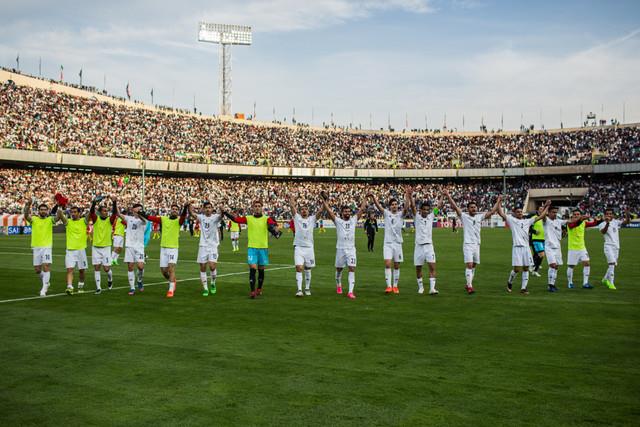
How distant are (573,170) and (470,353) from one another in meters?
79.1

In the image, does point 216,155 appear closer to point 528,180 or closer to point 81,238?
point 528,180

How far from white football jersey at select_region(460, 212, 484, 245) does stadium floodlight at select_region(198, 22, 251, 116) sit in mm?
74607

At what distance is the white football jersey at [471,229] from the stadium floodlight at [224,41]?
7461cm

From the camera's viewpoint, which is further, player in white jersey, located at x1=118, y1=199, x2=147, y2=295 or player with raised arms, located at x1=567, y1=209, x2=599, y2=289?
player with raised arms, located at x1=567, y1=209, x2=599, y2=289

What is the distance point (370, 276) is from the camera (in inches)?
756

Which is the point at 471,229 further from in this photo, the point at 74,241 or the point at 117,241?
the point at 117,241

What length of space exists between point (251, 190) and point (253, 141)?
27.0 feet

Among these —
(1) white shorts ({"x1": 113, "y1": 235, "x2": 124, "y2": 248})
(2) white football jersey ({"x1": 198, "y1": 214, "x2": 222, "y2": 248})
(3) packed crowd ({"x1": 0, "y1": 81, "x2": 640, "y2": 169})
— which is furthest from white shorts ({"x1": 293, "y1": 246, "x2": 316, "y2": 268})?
(3) packed crowd ({"x1": 0, "y1": 81, "x2": 640, "y2": 169})

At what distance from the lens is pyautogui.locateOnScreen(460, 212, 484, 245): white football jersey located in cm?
1542

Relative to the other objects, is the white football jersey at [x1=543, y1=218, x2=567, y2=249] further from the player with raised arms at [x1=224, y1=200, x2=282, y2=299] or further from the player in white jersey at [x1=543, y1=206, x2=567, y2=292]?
the player with raised arms at [x1=224, y1=200, x2=282, y2=299]

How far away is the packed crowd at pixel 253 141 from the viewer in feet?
204

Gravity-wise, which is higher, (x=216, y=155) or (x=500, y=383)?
(x=216, y=155)

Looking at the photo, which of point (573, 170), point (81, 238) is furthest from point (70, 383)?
point (573, 170)

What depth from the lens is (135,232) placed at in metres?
16.0
